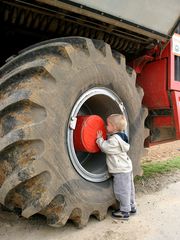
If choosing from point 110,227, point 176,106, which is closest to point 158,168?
point 176,106

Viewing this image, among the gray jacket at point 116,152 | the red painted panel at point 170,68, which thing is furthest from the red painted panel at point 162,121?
the gray jacket at point 116,152

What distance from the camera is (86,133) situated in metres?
2.59

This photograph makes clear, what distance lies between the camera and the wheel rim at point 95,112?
7.98 feet

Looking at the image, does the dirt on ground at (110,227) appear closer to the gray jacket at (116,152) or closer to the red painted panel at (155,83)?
the gray jacket at (116,152)

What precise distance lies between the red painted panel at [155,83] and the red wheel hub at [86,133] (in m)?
0.97

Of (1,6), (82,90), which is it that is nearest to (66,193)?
(82,90)

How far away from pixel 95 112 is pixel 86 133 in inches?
18.1

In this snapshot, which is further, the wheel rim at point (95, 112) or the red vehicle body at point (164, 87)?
the red vehicle body at point (164, 87)

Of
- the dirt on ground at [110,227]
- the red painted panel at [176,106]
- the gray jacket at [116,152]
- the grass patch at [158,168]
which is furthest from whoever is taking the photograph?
the grass patch at [158,168]

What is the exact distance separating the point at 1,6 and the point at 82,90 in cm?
76

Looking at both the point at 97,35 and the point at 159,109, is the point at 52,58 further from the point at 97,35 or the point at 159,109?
the point at 159,109

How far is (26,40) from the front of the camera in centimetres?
290

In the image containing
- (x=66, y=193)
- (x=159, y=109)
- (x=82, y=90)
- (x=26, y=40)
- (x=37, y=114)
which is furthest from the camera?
(x=159, y=109)

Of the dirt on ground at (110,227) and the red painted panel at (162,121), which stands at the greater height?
the red painted panel at (162,121)
